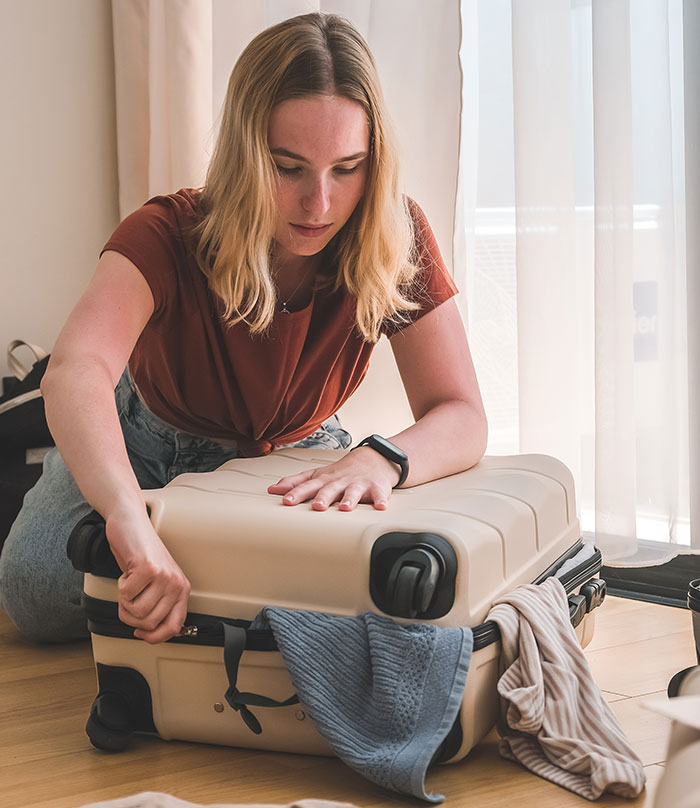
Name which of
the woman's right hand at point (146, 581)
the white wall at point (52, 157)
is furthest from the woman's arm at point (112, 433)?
the white wall at point (52, 157)

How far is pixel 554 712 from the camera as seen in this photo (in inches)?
40.9

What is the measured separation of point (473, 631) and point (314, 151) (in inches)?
24.6

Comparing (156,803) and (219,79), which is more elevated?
(219,79)

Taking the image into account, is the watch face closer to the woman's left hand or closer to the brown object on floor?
the woman's left hand

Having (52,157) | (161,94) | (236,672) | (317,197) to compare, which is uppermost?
(161,94)

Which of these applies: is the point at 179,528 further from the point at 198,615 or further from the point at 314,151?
the point at 314,151

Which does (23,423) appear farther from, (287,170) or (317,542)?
(317,542)

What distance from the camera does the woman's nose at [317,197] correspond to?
4.16 ft

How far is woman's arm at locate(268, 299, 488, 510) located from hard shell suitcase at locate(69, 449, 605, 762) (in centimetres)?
3

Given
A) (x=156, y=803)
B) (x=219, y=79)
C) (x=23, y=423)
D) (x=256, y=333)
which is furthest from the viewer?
(x=219, y=79)

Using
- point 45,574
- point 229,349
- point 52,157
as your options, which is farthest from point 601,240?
point 52,157

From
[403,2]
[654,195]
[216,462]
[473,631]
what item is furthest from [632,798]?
[403,2]

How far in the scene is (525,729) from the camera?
1040 mm

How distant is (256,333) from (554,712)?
661mm
